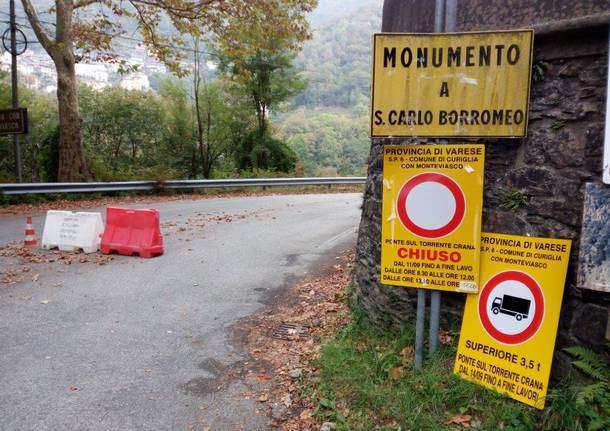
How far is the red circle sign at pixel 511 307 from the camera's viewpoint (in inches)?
140

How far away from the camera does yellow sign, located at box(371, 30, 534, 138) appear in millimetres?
3533

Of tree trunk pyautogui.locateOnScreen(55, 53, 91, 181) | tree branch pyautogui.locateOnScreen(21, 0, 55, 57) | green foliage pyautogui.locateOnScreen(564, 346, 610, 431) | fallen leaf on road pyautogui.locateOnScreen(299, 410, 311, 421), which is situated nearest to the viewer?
green foliage pyautogui.locateOnScreen(564, 346, 610, 431)

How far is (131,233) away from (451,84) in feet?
23.0

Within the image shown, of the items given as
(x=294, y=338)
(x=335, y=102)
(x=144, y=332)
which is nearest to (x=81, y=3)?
(x=144, y=332)

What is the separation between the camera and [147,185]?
18.2 meters

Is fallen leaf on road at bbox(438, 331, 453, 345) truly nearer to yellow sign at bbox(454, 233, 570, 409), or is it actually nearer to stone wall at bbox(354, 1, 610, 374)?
yellow sign at bbox(454, 233, 570, 409)

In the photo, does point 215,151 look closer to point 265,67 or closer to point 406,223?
point 265,67

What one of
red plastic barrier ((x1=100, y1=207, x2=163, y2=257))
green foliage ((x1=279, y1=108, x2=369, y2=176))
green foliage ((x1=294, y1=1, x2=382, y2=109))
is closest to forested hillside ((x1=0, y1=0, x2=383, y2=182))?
green foliage ((x1=279, y1=108, x2=369, y2=176))

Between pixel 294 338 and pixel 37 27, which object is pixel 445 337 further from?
pixel 37 27

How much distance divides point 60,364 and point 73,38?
17.8 m

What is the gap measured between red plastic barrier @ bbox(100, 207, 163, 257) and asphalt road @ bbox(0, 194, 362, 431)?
9.6 inches

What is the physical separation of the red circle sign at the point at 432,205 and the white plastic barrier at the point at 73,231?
6.90m

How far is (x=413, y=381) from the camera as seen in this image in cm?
391

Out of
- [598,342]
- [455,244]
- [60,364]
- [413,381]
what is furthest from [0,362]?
[598,342]
